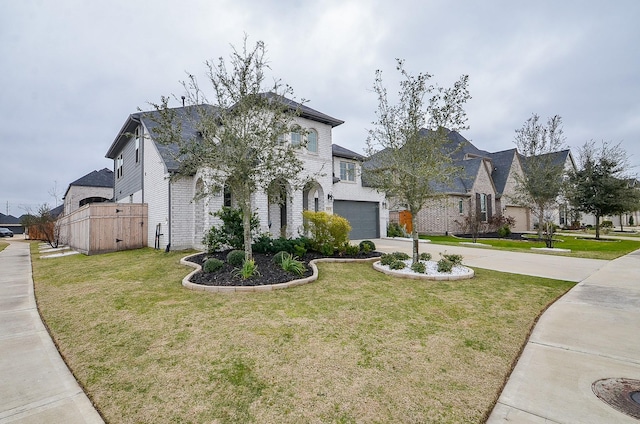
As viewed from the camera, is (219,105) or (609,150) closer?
(219,105)

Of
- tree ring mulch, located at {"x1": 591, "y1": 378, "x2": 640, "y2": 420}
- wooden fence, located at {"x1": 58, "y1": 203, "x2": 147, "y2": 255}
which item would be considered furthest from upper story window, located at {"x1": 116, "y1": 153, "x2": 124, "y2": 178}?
tree ring mulch, located at {"x1": 591, "y1": 378, "x2": 640, "y2": 420}

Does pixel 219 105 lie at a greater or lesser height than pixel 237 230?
greater

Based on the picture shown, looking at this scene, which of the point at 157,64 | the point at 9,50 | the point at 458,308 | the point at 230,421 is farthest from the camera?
the point at 157,64

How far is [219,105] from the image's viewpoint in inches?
292

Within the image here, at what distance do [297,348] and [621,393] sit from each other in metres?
A: 3.21

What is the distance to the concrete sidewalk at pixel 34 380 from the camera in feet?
8.00

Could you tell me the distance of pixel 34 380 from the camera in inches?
118

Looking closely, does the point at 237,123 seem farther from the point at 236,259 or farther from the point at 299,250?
the point at 299,250

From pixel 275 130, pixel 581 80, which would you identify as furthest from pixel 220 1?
pixel 581 80

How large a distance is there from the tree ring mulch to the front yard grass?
75 cm

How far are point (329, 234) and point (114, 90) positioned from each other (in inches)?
776

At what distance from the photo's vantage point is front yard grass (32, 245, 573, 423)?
8.38 feet

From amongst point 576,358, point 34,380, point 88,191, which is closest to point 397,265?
point 576,358

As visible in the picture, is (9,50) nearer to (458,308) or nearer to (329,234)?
(329,234)
